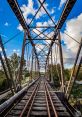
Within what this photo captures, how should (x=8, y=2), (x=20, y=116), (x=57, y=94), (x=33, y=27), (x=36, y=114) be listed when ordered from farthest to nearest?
(x=33, y=27) → (x=57, y=94) → (x=8, y=2) → (x=36, y=114) → (x=20, y=116)

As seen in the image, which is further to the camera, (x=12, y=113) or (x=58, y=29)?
(x=58, y=29)

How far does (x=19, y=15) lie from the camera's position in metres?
13.6

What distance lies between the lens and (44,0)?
11852 millimetres

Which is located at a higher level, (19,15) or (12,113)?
(19,15)

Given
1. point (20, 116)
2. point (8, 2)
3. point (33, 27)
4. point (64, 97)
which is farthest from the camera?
point (33, 27)

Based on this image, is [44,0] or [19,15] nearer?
[44,0]

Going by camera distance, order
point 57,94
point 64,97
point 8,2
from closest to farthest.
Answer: point 8,2 < point 64,97 < point 57,94

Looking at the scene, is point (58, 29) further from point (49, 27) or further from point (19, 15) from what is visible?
point (19, 15)

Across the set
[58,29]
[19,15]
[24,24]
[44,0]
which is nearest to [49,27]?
[58,29]

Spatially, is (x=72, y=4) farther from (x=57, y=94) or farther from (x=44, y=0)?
(x=57, y=94)

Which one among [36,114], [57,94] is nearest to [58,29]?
[57,94]

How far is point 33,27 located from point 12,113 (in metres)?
10.1

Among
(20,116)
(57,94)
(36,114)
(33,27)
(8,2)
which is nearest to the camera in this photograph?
(20,116)

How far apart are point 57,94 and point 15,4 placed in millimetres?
6400
